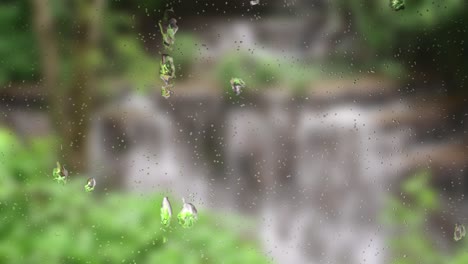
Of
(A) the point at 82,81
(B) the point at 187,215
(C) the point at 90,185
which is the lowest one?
(B) the point at 187,215

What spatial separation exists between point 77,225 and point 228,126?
12.3 inches

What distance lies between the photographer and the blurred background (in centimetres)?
112

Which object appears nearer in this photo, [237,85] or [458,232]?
[237,85]

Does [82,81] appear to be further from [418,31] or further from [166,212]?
[418,31]

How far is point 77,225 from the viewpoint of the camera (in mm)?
1166

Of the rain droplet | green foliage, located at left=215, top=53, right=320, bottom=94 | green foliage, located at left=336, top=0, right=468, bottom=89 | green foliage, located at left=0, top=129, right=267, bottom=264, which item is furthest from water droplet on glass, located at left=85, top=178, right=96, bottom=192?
the rain droplet

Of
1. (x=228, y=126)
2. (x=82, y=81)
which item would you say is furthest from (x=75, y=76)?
(x=228, y=126)

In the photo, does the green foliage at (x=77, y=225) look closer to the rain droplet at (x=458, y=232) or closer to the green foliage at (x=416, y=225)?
the green foliage at (x=416, y=225)

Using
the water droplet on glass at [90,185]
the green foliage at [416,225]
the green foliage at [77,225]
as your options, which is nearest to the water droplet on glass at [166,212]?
the green foliage at [77,225]

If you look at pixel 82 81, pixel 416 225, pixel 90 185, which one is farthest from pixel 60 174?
pixel 416 225

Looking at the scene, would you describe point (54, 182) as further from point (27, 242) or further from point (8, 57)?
point (8, 57)

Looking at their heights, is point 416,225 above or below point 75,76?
below

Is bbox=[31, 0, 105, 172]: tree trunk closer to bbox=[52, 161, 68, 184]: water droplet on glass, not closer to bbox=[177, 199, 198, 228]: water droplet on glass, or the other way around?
bbox=[52, 161, 68, 184]: water droplet on glass

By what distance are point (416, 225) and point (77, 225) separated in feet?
2.00
